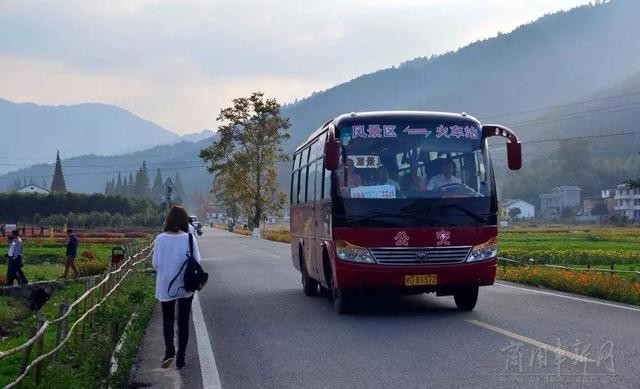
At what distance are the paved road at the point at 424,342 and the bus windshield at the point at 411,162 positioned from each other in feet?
6.52

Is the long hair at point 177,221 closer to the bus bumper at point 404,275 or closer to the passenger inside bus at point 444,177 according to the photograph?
the bus bumper at point 404,275

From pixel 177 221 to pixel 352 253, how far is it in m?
3.83

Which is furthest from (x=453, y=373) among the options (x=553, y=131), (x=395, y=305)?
(x=553, y=131)

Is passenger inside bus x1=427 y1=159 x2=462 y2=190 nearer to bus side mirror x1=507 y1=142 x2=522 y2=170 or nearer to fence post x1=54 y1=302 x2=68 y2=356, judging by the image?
bus side mirror x1=507 y1=142 x2=522 y2=170

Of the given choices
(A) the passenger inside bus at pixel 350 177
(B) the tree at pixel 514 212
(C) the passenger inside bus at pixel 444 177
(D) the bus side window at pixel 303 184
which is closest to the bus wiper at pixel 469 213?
(C) the passenger inside bus at pixel 444 177

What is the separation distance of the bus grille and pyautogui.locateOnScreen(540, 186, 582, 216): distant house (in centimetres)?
13246

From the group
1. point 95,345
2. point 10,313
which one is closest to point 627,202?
point 10,313

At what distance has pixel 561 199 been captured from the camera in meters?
142

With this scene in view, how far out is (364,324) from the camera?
11273 mm

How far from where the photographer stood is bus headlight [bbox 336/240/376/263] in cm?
1140

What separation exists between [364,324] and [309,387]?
413 centimetres

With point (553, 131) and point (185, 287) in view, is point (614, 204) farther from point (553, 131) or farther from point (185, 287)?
point (185, 287)

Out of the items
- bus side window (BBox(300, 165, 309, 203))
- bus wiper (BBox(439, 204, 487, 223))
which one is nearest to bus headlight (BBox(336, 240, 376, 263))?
bus wiper (BBox(439, 204, 487, 223))

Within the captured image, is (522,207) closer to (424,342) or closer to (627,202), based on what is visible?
(627,202)
